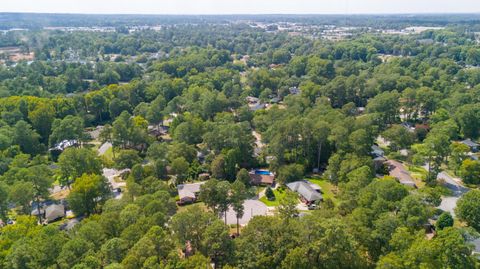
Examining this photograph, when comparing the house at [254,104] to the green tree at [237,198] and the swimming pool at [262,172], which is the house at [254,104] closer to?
the swimming pool at [262,172]

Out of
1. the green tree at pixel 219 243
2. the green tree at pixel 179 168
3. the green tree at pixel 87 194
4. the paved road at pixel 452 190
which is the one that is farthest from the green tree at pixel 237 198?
the paved road at pixel 452 190

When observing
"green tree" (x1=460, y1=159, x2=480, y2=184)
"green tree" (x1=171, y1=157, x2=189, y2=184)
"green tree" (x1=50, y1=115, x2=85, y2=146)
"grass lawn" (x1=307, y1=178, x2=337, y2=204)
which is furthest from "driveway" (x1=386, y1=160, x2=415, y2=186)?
"green tree" (x1=50, y1=115, x2=85, y2=146)

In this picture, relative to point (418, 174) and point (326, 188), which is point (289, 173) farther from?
point (418, 174)

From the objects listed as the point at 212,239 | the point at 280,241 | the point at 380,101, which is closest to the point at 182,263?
the point at 212,239

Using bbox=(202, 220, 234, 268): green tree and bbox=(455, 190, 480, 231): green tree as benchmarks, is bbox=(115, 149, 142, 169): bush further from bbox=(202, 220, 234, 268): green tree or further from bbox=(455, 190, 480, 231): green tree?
bbox=(455, 190, 480, 231): green tree

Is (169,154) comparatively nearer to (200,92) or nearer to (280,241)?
(280,241)

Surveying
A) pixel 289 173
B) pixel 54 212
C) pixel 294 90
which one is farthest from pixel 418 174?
pixel 294 90
